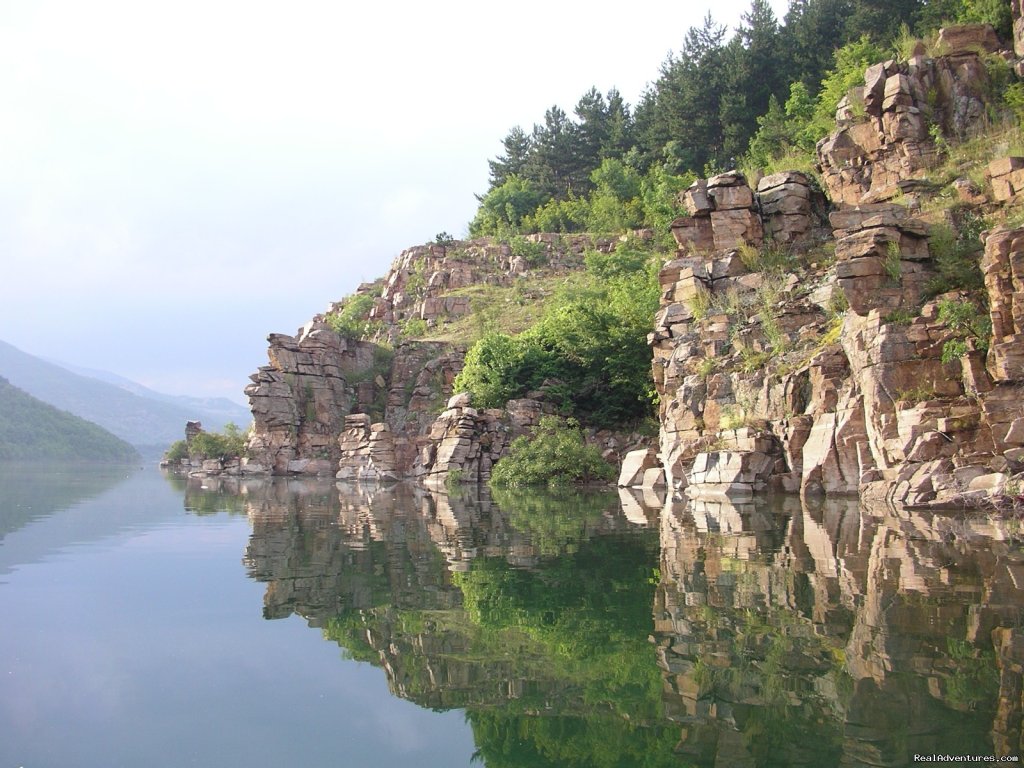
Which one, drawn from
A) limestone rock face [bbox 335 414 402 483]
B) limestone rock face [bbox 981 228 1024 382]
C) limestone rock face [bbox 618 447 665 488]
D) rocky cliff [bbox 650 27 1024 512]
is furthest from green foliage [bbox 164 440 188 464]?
limestone rock face [bbox 981 228 1024 382]

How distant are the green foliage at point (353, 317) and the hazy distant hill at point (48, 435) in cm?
5734

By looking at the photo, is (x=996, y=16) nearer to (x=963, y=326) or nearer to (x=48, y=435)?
(x=963, y=326)

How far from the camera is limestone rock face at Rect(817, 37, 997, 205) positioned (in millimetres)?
29828

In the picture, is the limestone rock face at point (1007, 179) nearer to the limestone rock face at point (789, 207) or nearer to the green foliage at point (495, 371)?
the limestone rock face at point (789, 207)

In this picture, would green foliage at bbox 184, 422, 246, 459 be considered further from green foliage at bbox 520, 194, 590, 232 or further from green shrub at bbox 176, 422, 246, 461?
green foliage at bbox 520, 194, 590, 232

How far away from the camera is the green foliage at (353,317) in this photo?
5682cm

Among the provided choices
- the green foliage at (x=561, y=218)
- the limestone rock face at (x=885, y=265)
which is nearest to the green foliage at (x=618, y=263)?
the green foliage at (x=561, y=218)

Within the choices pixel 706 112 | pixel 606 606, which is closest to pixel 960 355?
pixel 606 606

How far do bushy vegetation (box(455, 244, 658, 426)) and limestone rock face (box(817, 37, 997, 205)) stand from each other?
11.3 meters

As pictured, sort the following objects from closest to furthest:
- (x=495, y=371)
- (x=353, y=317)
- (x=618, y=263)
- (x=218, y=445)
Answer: (x=495, y=371), (x=618, y=263), (x=218, y=445), (x=353, y=317)

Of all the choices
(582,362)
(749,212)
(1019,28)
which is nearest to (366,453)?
(582,362)

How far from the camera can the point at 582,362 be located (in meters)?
40.5

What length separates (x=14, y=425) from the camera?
121m

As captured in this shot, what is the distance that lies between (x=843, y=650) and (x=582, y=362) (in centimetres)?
3456
